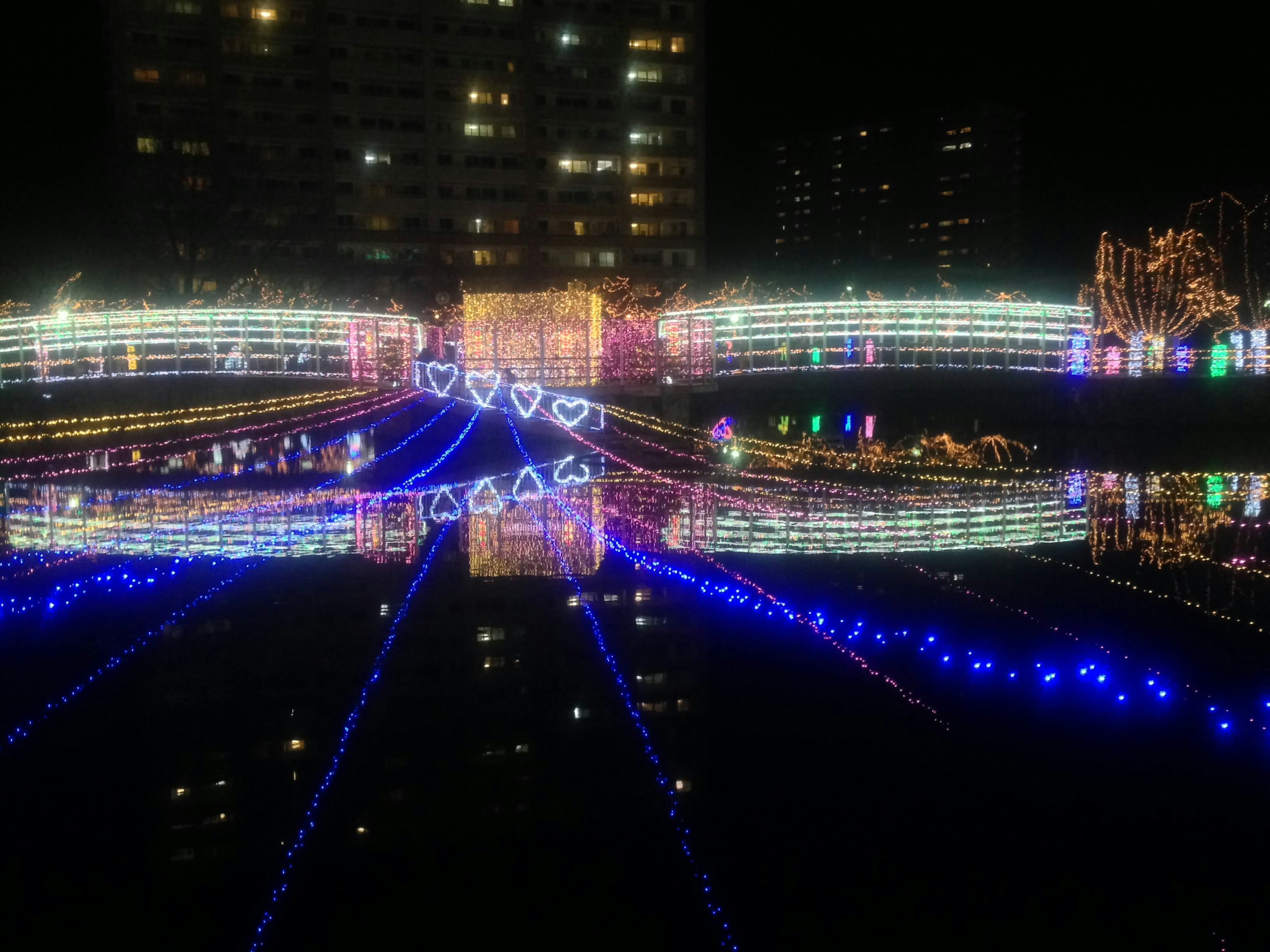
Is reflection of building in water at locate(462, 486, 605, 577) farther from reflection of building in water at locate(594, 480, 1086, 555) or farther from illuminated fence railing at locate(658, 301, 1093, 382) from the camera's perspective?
illuminated fence railing at locate(658, 301, 1093, 382)

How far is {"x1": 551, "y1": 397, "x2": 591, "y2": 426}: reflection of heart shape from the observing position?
76.6ft

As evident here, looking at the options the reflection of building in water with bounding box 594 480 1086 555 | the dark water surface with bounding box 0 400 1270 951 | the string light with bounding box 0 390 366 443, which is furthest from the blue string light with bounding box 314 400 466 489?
the dark water surface with bounding box 0 400 1270 951

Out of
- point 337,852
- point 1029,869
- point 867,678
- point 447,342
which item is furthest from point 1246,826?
point 447,342

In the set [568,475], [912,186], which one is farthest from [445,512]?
[912,186]

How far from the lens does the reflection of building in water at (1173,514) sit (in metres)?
10.6

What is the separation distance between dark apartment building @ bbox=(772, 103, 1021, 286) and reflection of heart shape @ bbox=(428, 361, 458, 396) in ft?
261

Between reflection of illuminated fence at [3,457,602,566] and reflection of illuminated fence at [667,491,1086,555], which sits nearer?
reflection of illuminated fence at [3,457,602,566]

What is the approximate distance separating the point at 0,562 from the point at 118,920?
Result: 6.94 m

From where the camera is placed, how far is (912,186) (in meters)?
118

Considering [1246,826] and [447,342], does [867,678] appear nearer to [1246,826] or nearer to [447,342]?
[1246,826]

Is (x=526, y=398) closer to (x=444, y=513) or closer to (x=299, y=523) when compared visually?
(x=444, y=513)

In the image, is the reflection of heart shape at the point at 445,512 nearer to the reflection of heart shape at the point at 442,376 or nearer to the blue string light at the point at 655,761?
the blue string light at the point at 655,761

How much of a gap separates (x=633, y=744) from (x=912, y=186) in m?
120

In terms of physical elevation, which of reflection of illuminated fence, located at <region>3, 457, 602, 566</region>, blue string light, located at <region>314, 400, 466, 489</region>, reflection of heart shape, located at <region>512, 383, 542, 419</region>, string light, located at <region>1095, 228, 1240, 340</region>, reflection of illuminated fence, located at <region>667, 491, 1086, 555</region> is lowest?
reflection of illuminated fence, located at <region>667, 491, 1086, 555</region>
